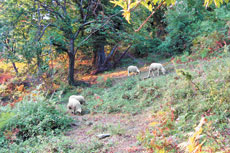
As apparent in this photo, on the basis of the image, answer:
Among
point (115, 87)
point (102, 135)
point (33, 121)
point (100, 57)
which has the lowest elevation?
point (102, 135)

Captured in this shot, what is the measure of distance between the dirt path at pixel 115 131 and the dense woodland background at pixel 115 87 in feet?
0.09

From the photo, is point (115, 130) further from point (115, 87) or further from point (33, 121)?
point (115, 87)

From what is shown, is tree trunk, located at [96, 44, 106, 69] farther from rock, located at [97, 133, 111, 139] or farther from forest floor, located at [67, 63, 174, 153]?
rock, located at [97, 133, 111, 139]

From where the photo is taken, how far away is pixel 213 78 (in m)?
6.68

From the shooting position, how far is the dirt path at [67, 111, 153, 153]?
4406 millimetres

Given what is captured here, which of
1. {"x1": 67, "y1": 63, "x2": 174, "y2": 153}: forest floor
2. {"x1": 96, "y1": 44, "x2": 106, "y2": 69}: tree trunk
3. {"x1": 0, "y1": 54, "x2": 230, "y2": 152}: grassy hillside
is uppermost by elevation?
{"x1": 96, "y1": 44, "x2": 106, "y2": 69}: tree trunk

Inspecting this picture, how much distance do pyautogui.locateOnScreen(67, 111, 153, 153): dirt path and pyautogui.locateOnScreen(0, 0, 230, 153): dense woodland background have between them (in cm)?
3

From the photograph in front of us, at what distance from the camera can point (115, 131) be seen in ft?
17.2

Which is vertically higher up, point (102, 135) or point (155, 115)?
point (155, 115)

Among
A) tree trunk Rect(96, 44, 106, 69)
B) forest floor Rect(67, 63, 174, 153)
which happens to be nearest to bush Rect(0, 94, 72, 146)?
forest floor Rect(67, 63, 174, 153)

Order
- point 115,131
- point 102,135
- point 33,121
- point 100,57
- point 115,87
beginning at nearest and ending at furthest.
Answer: point 102,135, point 115,131, point 33,121, point 115,87, point 100,57

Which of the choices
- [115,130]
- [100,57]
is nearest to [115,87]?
[115,130]

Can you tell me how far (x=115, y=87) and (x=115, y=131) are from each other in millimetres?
5782

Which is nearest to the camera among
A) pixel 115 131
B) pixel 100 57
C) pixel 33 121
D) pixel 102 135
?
pixel 102 135
